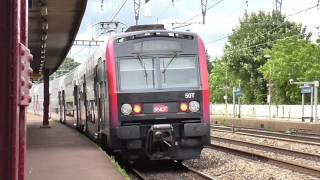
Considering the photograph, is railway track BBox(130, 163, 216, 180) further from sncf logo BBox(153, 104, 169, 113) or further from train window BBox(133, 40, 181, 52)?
train window BBox(133, 40, 181, 52)

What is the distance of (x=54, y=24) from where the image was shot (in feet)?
69.0

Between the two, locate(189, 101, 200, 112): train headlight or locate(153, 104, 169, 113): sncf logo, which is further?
locate(189, 101, 200, 112): train headlight

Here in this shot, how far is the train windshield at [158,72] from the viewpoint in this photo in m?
11.9

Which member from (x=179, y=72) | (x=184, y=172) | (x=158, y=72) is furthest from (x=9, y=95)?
(x=184, y=172)

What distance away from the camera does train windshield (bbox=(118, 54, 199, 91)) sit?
1191 centimetres

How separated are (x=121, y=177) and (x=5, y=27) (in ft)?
25.2

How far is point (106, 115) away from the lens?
12516 mm

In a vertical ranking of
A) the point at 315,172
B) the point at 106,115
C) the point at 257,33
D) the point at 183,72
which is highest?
the point at 257,33

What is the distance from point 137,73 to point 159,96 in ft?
2.31

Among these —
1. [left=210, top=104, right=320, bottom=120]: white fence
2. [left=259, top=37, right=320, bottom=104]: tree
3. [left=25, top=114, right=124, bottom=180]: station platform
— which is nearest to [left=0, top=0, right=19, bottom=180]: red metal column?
[left=25, top=114, right=124, bottom=180]: station platform

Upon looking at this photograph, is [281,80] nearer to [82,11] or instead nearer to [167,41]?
[82,11]

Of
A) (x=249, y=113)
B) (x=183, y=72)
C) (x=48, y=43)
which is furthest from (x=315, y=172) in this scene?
(x=249, y=113)

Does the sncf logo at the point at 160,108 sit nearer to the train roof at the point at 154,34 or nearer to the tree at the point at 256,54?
the train roof at the point at 154,34

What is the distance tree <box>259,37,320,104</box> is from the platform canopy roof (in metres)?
30.9
